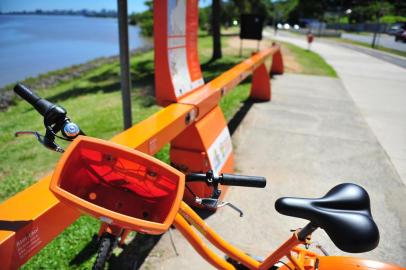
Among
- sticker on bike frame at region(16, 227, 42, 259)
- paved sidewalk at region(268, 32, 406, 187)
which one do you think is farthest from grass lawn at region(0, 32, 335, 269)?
sticker on bike frame at region(16, 227, 42, 259)

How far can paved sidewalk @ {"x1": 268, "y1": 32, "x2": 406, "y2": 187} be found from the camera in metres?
5.73

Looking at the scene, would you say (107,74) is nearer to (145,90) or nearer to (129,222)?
(145,90)

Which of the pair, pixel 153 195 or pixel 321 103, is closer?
pixel 153 195

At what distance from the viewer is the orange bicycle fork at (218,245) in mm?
1622

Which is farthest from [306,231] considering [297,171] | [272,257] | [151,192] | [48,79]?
[48,79]

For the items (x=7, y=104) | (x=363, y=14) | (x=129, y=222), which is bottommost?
(x=7, y=104)

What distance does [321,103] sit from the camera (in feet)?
27.4

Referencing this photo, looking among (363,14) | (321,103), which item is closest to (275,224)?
(321,103)

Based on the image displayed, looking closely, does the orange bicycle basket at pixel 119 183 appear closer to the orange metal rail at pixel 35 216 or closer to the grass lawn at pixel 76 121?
the orange metal rail at pixel 35 216

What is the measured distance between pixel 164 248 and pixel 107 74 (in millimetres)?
12526

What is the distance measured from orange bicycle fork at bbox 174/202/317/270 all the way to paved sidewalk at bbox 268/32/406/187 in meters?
3.25

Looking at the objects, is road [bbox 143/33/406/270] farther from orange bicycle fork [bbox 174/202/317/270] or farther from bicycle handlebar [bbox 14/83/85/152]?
bicycle handlebar [bbox 14/83/85/152]

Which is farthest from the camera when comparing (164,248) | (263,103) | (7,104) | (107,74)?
(107,74)

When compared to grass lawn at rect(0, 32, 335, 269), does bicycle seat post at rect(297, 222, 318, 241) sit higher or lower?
higher
